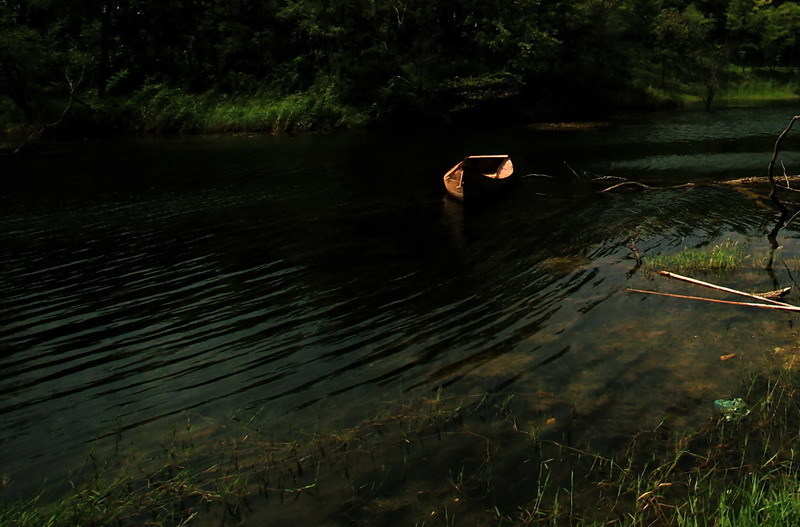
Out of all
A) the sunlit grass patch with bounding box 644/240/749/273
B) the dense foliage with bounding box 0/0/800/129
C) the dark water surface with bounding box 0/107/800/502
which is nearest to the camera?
the dark water surface with bounding box 0/107/800/502

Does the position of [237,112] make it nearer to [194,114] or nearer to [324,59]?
[194,114]

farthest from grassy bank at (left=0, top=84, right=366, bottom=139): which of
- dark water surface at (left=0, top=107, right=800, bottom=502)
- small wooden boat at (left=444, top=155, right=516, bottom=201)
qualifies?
small wooden boat at (left=444, top=155, right=516, bottom=201)

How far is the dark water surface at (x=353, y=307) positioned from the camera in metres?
8.08

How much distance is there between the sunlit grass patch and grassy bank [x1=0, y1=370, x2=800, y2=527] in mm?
5382

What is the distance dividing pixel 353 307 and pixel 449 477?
5789 millimetres

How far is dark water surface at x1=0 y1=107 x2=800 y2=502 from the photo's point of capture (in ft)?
26.5

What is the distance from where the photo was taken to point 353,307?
11.8 meters

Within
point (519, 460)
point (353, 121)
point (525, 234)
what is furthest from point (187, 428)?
point (353, 121)

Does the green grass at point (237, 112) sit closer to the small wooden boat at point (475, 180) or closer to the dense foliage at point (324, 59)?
the dense foliage at point (324, 59)

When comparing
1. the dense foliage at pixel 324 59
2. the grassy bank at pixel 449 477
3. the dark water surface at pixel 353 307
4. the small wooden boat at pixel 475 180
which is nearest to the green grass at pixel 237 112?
the dense foliage at pixel 324 59

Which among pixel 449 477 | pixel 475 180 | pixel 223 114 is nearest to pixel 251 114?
pixel 223 114

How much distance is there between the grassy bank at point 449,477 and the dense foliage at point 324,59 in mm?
44151

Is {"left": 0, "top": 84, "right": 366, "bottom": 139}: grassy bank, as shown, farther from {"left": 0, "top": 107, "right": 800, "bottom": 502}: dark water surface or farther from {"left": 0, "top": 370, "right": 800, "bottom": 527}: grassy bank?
{"left": 0, "top": 370, "right": 800, "bottom": 527}: grassy bank

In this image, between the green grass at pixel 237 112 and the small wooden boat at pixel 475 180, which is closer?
the small wooden boat at pixel 475 180
